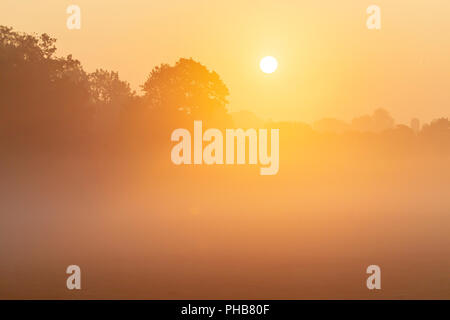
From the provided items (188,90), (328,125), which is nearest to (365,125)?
(328,125)

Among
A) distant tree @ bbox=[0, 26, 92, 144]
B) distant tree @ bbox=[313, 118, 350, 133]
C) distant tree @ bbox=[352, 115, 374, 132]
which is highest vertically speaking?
distant tree @ bbox=[352, 115, 374, 132]

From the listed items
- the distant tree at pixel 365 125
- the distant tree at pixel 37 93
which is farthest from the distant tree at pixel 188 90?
the distant tree at pixel 365 125

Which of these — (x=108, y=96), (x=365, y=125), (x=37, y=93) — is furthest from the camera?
(x=365, y=125)

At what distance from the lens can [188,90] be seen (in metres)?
51.7

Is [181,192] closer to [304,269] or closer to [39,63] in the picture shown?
[39,63]

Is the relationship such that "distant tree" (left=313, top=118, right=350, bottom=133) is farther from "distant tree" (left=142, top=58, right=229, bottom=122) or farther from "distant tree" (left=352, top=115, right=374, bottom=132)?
"distant tree" (left=142, top=58, right=229, bottom=122)

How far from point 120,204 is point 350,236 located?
1880 centimetres

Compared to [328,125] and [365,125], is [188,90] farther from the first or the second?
[365,125]

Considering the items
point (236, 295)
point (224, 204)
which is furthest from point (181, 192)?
point (236, 295)

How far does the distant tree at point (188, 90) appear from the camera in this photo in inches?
1999

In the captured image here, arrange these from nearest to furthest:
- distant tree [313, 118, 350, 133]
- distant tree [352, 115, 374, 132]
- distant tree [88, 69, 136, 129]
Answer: distant tree [88, 69, 136, 129] < distant tree [313, 118, 350, 133] < distant tree [352, 115, 374, 132]

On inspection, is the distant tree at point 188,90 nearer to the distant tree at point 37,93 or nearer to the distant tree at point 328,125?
the distant tree at point 37,93

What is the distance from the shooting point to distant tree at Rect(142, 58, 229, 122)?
50.8m

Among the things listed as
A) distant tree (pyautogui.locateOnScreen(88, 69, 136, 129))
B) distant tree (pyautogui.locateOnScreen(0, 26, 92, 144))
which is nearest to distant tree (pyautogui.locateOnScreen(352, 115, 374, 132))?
distant tree (pyautogui.locateOnScreen(88, 69, 136, 129))
